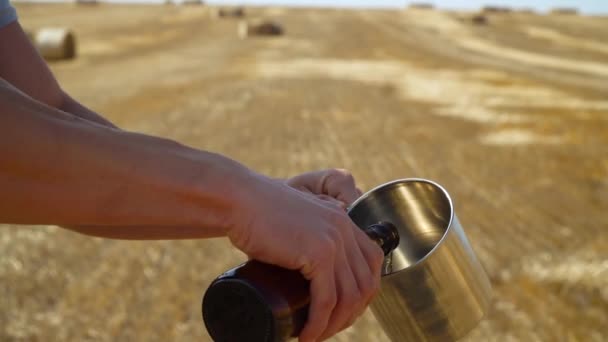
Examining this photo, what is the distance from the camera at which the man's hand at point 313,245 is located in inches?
34.4

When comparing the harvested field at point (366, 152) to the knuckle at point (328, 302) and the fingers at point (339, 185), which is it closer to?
the fingers at point (339, 185)

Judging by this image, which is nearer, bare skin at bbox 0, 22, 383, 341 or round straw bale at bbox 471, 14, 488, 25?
bare skin at bbox 0, 22, 383, 341

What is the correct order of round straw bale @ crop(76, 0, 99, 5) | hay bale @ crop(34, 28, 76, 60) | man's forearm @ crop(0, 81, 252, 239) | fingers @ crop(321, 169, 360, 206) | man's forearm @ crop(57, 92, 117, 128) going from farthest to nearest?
round straw bale @ crop(76, 0, 99, 5)
hay bale @ crop(34, 28, 76, 60)
man's forearm @ crop(57, 92, 117, 128)
fingers @ crop(321, 169, 360, 206)
man's forearm @ crop(0, 81, 252, 239)

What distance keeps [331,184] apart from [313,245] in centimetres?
45

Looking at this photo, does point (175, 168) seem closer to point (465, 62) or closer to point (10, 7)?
point (10, 7)

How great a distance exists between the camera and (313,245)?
869 millimetres

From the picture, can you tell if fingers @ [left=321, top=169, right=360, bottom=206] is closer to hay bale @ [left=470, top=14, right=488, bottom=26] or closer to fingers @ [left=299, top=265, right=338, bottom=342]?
fingers @ [left=299, top=265, right=338, bottom=342]

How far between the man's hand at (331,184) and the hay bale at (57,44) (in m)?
16.0

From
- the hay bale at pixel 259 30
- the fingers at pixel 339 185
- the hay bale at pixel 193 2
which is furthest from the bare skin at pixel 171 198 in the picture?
the hay bale at pixel 193 2

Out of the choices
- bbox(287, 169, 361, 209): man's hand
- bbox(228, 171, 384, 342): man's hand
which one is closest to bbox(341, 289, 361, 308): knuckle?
bbox(228, 171, 384, 342): man's hand

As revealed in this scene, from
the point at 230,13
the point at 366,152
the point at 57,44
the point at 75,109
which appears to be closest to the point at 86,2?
the point at 230,13

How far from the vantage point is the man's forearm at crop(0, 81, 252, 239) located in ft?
2.62

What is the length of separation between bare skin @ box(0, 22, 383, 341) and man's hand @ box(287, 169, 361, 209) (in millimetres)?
367

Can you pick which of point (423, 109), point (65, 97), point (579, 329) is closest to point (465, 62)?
point (423, 109)
